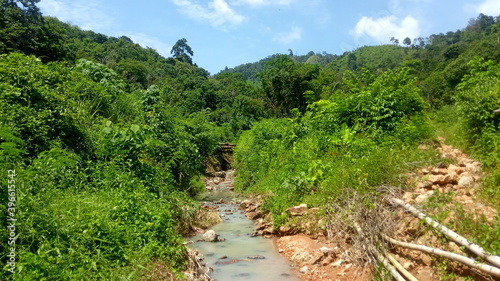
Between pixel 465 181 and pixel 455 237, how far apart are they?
204cm

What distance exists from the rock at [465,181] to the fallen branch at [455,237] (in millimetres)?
1197

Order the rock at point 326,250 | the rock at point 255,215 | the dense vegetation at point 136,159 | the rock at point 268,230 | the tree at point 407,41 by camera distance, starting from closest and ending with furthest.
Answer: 1. the dense vegetation at point 136,159
2. the rock at point 326,250
3. the rock at point 268,230
4. the rock at point 255,215
5. the tree at point 407,41

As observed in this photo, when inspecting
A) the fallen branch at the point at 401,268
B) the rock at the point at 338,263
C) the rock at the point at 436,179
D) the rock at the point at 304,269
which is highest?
the rock at the point at 436,179

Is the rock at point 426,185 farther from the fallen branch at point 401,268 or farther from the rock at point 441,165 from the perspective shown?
the fallen branch at point 401,268

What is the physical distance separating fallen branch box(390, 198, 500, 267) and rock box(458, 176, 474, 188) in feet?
3.93

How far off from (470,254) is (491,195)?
1725 millimetres

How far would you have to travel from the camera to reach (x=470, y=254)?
4266mm

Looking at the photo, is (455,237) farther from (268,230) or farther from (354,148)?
(268,230)

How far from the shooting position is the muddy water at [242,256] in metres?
6.49

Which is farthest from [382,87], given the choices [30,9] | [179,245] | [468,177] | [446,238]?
[30,9]

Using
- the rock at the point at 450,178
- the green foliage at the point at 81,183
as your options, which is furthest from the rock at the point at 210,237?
the rock at the point at 450,178

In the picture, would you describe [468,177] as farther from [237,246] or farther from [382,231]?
[237,246]

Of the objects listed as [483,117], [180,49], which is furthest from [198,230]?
[180,49]

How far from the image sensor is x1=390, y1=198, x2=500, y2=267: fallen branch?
153 inches
